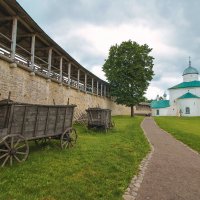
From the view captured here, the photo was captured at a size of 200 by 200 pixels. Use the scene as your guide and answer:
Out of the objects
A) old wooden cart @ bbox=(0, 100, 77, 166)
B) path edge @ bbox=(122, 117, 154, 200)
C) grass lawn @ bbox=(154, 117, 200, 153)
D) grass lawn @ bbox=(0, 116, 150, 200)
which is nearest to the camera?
grass lawn @ bbox=(0, 116, 150, 200)

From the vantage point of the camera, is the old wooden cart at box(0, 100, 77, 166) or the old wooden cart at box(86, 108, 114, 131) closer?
the old wooden cart at box(0, 100, 77, 166)

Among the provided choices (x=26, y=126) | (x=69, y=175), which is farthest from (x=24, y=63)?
(x=69, y=175)

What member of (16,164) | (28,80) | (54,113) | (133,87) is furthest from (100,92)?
(16,164)

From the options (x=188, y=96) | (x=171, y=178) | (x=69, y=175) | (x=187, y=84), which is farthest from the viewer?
(x=187, y=84)

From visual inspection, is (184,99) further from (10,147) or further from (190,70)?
(10,147)

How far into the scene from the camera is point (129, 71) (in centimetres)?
4403

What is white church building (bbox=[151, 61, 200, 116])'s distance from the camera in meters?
62.6

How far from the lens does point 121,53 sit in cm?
4597

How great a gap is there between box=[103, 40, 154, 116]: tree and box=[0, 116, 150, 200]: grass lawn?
114 ft

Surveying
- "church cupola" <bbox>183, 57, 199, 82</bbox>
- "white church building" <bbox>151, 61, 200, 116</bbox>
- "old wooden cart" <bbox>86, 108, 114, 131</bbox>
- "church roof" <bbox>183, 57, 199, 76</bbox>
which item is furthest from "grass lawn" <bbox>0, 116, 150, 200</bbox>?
"church roof" <bbox>183, 57, 199, 76</bbox>

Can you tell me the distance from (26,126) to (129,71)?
37123 millimetres

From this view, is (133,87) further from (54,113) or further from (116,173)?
(116,173)

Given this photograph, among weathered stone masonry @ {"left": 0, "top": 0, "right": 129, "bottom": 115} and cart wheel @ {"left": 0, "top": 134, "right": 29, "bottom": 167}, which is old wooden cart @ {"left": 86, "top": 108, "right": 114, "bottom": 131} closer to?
weathered stone masonry @ {"left": 0, "top": 0, "right": 129, "bottom": 115}

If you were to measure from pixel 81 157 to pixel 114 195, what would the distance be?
3.53 meters
